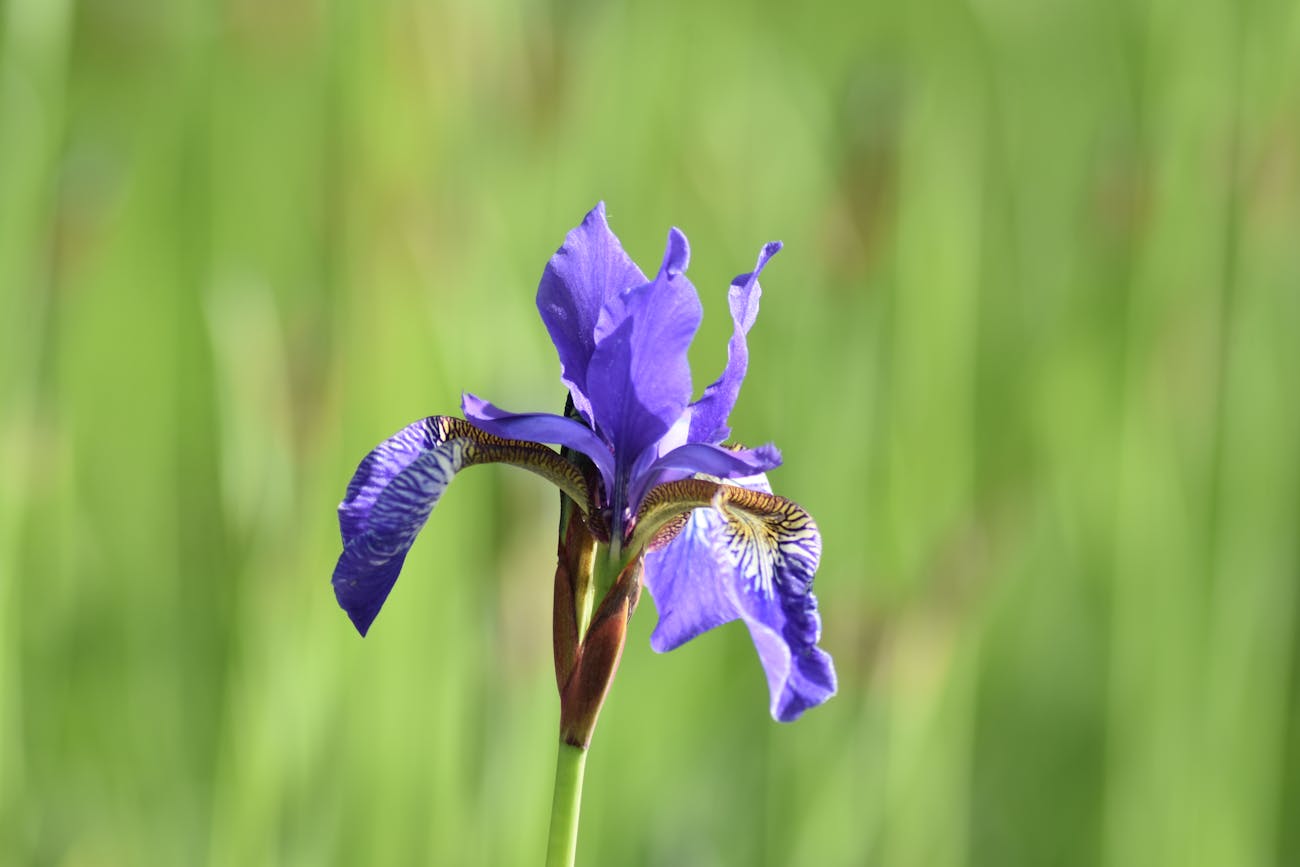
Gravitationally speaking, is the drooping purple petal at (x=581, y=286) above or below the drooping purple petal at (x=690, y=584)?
above

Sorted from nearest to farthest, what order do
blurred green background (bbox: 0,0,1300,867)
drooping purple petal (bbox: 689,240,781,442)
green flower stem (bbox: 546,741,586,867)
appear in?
green flower stem (bbox: 546,741,586,867), drooping purple petal (bbox: 689,240,781,442), blurred green background (bbox: 0,0,1300,867)

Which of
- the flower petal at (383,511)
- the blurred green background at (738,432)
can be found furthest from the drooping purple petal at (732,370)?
the blurred green background at (738,432)

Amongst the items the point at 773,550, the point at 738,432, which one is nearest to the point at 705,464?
the point at 773,550

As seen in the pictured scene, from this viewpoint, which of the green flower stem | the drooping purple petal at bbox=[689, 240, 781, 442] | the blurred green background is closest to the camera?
the green flower stem

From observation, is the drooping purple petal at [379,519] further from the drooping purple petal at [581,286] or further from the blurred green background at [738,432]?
the blurred green background at [738,432]

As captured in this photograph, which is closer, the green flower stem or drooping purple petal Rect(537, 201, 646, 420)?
the green flower stem

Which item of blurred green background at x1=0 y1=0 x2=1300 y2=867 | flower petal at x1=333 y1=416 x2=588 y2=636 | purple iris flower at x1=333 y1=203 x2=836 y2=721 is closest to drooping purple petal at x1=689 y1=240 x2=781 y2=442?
purple iris flower at x1=333 y1=203 x2=836 y2=721

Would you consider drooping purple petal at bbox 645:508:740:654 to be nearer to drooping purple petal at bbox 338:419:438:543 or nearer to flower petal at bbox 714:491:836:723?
flower petal at bbox 714:491:836:723
